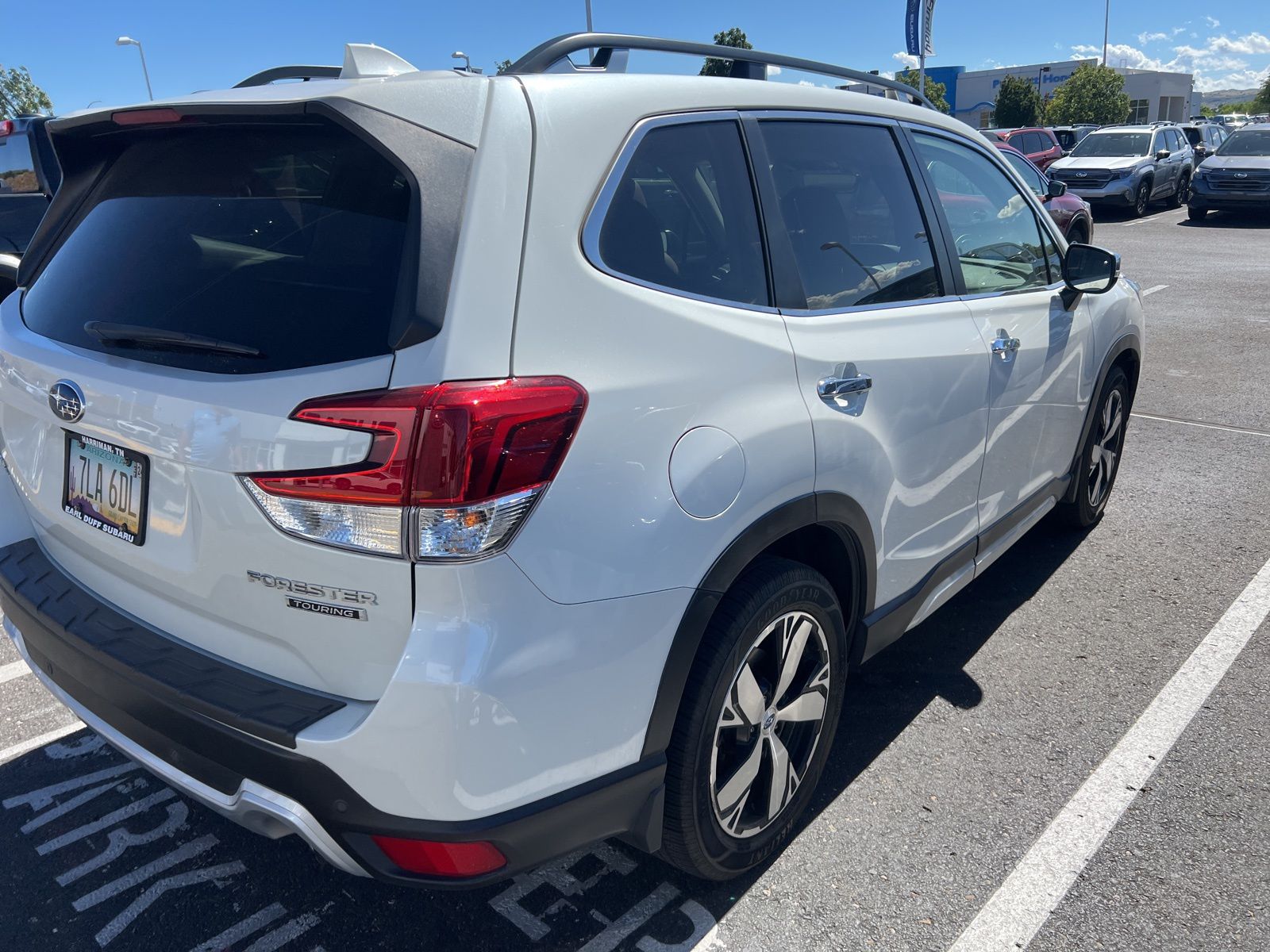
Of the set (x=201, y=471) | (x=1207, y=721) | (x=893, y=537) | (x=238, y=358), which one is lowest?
(x=1207, y=721)

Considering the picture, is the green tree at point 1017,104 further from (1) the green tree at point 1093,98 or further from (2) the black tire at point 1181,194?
(2) the black tire at point 1181,194

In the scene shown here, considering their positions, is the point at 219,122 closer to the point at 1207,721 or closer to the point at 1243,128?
the point at 1207,721

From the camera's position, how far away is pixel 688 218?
7.25 feet

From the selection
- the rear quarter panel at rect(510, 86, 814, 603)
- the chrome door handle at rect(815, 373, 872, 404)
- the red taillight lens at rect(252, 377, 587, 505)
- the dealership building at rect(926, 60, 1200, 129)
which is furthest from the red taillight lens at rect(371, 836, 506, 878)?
the dealership building at rect(926, 60, 1200, 129)

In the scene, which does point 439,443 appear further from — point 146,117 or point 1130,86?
point 1130,86

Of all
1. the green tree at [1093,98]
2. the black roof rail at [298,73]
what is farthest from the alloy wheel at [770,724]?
the green tree at [1093,98]

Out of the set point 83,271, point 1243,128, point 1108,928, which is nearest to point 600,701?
point 1108,928

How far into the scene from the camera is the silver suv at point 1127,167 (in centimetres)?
1955

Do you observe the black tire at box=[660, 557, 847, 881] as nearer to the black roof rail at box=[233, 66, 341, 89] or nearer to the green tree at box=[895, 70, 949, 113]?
the black roof rail at box=[233, 66, 341, 89]

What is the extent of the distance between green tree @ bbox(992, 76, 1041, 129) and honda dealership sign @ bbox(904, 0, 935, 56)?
1315 inches

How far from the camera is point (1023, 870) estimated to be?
2531 millimetres

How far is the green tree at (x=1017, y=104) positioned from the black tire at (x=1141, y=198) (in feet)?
142

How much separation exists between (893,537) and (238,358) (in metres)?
1.77

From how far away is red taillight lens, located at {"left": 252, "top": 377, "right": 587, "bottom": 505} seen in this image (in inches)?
66.6
